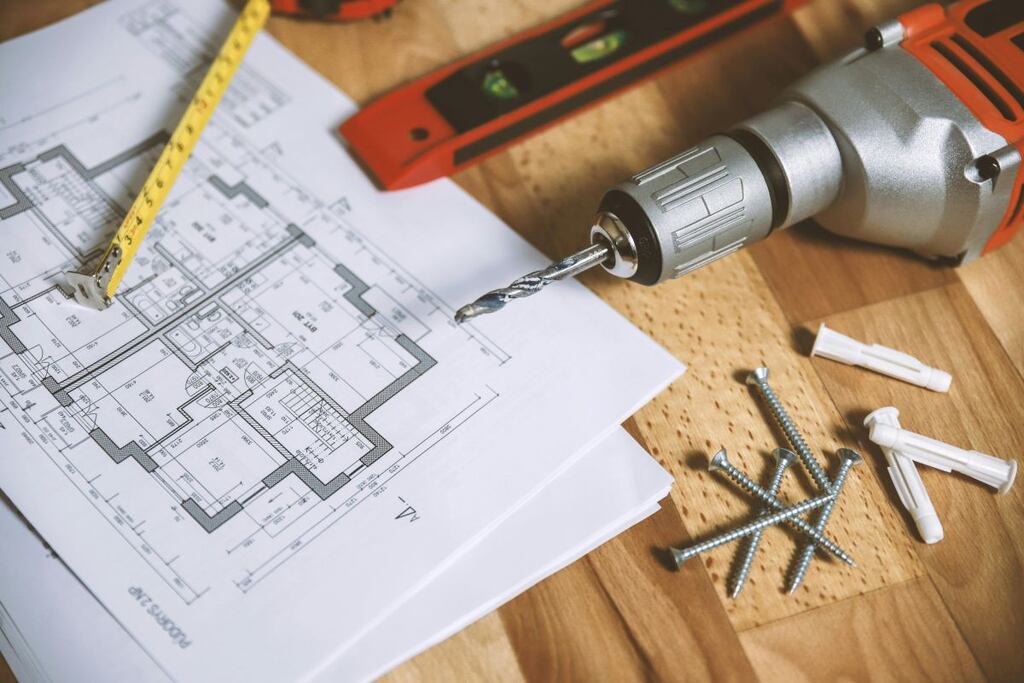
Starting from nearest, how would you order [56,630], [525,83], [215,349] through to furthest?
1. [56,630]
2. [215,349]
3. [525,83]

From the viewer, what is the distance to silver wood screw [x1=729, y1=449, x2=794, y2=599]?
0.56 m

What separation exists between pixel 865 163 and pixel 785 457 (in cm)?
22

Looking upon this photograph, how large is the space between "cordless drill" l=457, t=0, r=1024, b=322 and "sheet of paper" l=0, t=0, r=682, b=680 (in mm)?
80

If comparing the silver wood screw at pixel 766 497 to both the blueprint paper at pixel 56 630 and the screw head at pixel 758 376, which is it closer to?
the screw head at pixel 758 376

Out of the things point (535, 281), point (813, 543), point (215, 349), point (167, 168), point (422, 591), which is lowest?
point (813, 543)

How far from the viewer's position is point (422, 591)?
1.77 feet

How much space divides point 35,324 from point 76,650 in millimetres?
244

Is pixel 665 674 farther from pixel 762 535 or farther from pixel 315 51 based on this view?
pixel 315 51

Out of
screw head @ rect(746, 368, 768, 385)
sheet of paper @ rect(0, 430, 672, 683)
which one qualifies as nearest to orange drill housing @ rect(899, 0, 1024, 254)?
screw head @ rect(746, 368, 768, 385)

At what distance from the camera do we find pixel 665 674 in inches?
21.2

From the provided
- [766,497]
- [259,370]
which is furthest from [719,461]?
[259,370]

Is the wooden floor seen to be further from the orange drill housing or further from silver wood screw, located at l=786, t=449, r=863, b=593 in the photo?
the orange drill housing

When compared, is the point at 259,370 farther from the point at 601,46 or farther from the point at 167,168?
the point at 601,46

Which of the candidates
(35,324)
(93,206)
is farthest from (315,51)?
(35,324)
